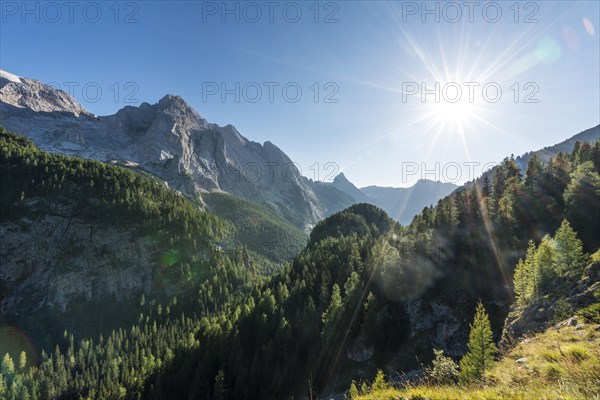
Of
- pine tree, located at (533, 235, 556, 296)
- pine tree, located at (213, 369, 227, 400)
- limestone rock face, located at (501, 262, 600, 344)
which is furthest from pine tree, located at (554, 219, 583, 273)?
pine tree, located at (213, 369, 227, 400)

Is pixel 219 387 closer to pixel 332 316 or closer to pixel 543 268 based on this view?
pixel 332 316

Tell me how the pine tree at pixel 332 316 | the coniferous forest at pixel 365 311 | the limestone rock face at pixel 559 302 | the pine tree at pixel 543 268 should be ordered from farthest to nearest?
the pine tree at pixel 332 316 < the coniferous forest at pixel 365 311 < the pine tree at pixel 543 268 < the limestone rock face at pixel 559 302

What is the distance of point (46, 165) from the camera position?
190 m

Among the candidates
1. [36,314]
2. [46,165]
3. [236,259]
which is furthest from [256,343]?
[46,165]

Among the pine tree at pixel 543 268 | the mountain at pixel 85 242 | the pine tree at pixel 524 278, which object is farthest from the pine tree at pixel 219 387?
the mountain at pixel 85 242

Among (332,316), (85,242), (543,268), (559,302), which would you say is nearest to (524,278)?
(543,268)

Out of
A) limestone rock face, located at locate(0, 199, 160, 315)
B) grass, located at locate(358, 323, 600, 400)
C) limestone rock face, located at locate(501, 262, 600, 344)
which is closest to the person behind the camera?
grass, located at locate(358, 323, 600, 400)

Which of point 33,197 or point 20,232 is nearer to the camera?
point 20,232

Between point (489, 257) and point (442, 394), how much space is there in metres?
77.2

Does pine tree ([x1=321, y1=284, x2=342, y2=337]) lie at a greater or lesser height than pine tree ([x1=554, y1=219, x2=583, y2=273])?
lesser

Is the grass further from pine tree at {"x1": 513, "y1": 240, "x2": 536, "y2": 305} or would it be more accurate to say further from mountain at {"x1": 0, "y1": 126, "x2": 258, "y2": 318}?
mountain at {"x1": 0, "y1": 126, "x2": 258, "y2": 318}

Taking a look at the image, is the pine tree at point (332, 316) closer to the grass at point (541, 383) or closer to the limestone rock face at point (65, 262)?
the grass at point (541, 383)

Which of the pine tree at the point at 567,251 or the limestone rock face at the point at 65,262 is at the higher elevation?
the pine tree at the point at 567,251

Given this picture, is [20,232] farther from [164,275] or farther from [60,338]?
[164,275]
